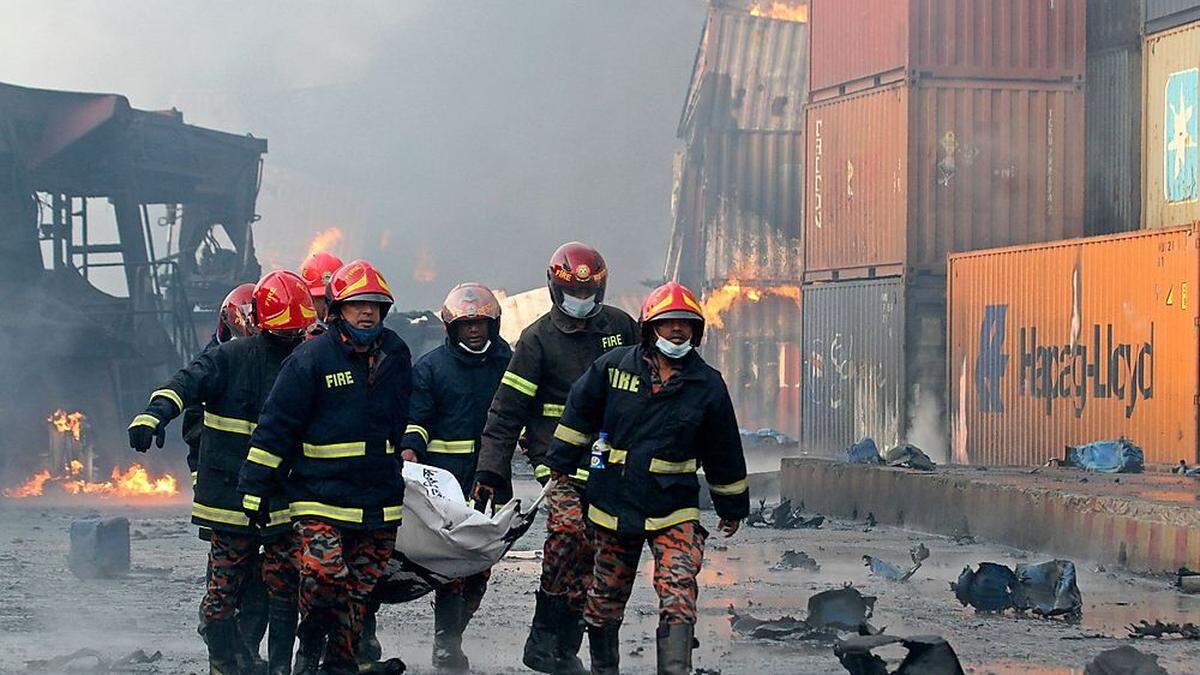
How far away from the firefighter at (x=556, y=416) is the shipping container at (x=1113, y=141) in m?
19.3

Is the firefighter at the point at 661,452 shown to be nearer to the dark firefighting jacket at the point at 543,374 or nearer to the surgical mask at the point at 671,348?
the surgical mask at the point at 671,348

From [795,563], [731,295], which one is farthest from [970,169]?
[731,295]

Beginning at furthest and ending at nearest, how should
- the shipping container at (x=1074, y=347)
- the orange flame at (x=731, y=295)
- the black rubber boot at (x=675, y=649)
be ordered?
the orange flame at (x=731, y=295), the shipping container at (x=1074, y=347), the black rubber boot at (x=675, y=649)

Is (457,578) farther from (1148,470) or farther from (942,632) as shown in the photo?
(1148,470)

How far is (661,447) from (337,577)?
136cm

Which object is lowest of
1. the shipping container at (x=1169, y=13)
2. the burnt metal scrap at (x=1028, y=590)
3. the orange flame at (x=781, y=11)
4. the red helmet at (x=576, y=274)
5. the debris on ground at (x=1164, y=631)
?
the debris on ground at (x=1164, y=631)

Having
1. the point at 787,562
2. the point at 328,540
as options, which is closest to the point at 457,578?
the point at 328,540

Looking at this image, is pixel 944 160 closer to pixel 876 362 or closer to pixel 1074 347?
pixel 876 362

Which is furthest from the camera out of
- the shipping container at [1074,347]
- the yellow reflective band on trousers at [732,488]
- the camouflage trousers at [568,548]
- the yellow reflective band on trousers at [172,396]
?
the shipping container at [1074,347]

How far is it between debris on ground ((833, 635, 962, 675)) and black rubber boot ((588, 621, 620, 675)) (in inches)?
36.7

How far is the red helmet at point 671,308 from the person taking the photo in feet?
23.6

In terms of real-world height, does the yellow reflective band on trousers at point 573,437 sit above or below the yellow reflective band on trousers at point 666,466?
above

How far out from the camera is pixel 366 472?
286 inches

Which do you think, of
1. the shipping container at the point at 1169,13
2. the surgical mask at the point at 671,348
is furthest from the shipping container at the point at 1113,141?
the surgical mask at the point at 671,348
